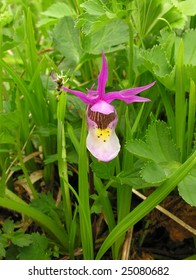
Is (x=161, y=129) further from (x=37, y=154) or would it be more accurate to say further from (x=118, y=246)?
(x=37, y=154)

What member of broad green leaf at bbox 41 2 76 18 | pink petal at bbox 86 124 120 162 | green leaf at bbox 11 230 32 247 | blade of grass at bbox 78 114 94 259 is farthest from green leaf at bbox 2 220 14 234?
broad green leaf at bbox 41 2 76 18

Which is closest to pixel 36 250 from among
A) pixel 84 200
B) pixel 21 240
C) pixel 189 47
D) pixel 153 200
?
pixel 21 240

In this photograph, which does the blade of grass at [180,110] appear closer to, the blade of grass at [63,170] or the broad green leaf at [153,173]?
the broad green leaf at [153,173]

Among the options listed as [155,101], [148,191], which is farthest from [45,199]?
[155,101]

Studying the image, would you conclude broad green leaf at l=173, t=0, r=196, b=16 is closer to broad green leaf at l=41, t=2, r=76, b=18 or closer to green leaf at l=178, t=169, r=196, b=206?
broad green leaf at l=41, t=2, r=76, b=18

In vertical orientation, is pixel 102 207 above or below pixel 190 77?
below

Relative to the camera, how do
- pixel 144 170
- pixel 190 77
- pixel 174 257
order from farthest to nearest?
pixel 174 257
pixel 190 77
pixel 144 170

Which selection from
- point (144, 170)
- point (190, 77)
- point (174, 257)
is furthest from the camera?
point (174, 257)
